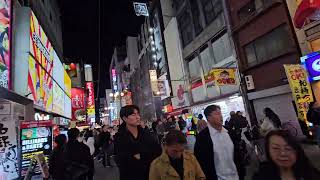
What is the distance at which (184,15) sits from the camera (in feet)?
89.8

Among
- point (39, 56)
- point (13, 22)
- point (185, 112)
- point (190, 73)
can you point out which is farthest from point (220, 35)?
point (13, 22)

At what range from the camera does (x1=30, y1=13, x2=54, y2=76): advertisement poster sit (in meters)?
13.3

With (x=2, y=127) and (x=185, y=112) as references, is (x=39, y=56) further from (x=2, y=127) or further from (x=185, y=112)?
(x=185, y=112)

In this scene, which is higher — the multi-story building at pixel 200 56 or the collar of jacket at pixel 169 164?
the multi-story building at pixel 200 56

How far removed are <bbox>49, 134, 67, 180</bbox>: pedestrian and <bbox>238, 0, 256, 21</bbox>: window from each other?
14482 mm

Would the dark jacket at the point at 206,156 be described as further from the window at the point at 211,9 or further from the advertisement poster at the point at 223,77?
the window at the point at 211,9

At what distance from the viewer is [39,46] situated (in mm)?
14969

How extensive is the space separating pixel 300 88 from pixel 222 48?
30.8 feet

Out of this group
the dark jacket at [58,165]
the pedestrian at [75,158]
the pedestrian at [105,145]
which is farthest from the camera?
the pedestrian at [105,145]

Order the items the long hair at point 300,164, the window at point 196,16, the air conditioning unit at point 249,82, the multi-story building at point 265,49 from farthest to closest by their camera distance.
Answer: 1. the window at point 196,16
2. the air conditioning unit at point 249,82
3. the multi-story building at point 265,49
4. the long hair at point 300,164

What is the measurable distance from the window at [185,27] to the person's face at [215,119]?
22626 mm

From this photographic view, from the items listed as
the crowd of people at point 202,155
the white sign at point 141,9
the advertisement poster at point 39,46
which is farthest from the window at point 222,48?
the white sign at point 141,9

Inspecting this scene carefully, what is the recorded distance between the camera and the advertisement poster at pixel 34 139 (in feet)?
30.7

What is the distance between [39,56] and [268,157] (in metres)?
14.8
